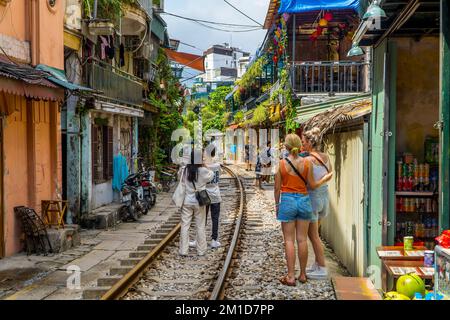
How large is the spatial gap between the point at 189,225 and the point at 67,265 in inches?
86.4

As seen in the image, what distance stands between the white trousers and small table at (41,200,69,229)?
Result: 257 cm

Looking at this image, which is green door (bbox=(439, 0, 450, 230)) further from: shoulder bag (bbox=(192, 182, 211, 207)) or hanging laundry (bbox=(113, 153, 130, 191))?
hanging laundry (bbox=(113, 153, 130, 191))

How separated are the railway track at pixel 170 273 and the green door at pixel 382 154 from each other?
86.4 inches

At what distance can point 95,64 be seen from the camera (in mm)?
15344

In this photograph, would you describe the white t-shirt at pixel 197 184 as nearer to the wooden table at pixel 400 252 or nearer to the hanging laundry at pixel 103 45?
the wooden table at pixel 400 252

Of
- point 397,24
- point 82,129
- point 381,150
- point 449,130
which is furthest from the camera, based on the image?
point 82,129

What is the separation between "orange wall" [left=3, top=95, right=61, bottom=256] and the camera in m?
10.4

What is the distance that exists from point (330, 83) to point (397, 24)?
13.5m

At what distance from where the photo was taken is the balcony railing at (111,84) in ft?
49.5

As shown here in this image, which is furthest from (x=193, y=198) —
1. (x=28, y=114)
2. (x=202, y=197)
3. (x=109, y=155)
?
(x=109, y=155)

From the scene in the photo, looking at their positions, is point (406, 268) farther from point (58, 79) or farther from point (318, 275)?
point (58, 79)

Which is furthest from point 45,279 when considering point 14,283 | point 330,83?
point 330,83

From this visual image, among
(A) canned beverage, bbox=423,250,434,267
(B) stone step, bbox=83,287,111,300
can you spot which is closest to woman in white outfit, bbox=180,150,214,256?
(B) stone step, bbox=83,287,111,300

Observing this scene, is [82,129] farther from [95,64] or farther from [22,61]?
[22,61]
